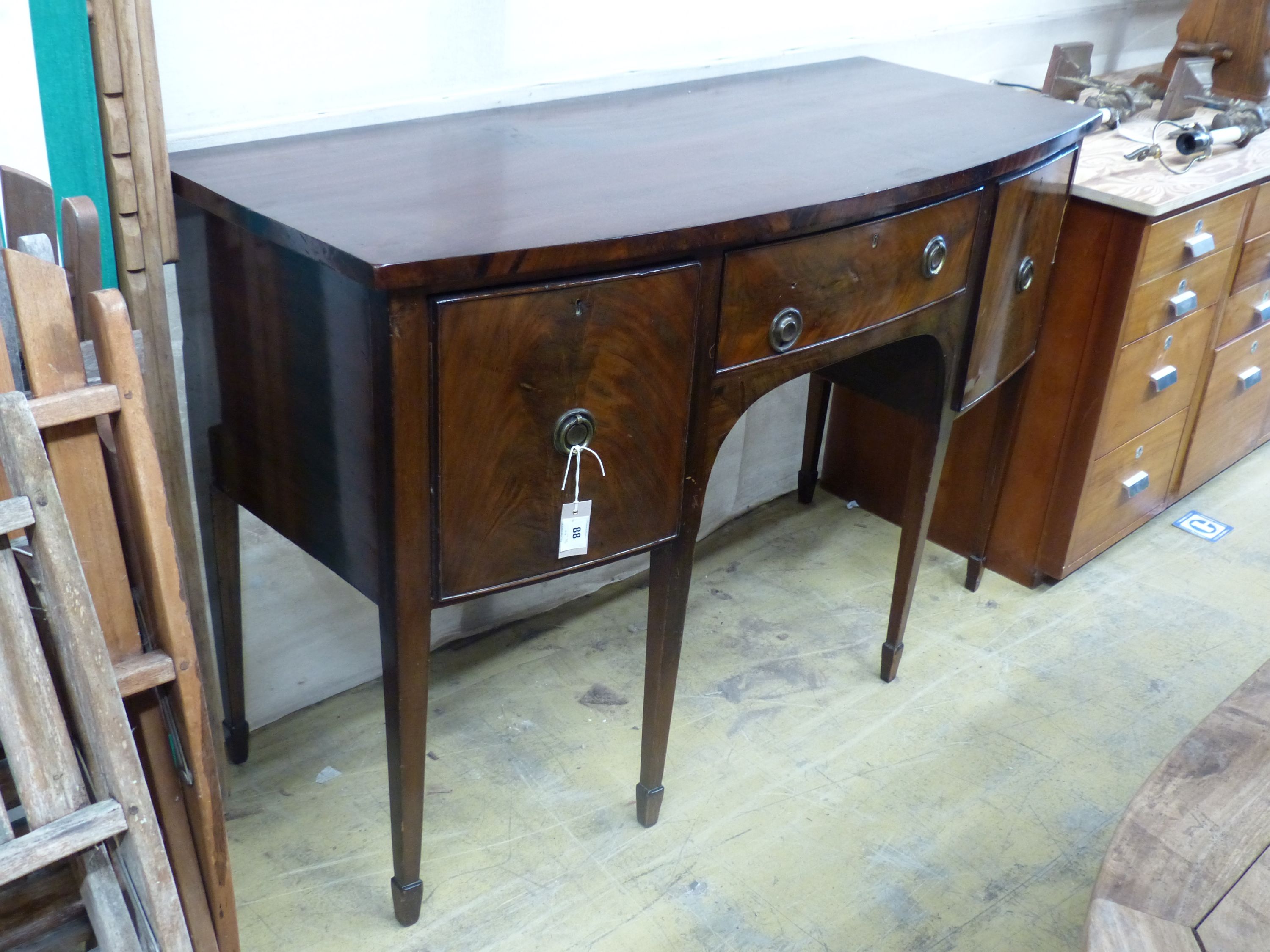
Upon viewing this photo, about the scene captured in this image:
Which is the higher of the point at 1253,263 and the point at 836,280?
the point at 836,280

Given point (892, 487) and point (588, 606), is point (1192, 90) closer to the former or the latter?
point (892, 487)

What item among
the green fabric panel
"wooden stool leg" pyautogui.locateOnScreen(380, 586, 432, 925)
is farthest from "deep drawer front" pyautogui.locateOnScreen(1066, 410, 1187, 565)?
the green fabric panel

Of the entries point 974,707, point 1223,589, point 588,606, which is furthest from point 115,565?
point 1223,589

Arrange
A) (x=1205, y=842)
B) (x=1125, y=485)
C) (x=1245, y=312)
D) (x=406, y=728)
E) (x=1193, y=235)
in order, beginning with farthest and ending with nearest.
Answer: (x=1245, y=312)
(x=1125, y=485)
(x=1193, y=235)
(x=406, y=728)
(x=1205, y=842)

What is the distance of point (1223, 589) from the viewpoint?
2307 millimetres

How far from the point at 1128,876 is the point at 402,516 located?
71 centimetres

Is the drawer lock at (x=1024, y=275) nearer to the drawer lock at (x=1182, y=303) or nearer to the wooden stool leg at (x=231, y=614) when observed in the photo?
the drawer lock at (x=1182, y=303)

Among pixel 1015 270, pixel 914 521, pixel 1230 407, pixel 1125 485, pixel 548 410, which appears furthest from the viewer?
pixel 1230 407

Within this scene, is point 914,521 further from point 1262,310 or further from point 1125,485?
point 1262,310

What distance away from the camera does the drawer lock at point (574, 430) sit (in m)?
1.21

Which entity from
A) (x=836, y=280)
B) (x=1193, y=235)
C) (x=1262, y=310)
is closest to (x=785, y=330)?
(x=836, y=280)

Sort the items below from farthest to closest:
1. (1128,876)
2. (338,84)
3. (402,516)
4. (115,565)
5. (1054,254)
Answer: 1. (1054,254)
2. (338,84)
3. (402,516)
4. (115,565)
5. (1128,876)

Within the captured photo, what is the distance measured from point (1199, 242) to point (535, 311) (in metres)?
1.46

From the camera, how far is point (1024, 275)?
1767 mm
